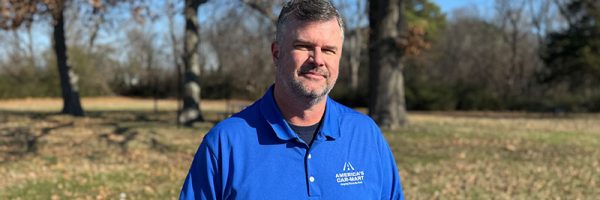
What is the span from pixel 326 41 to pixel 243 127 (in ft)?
1.46

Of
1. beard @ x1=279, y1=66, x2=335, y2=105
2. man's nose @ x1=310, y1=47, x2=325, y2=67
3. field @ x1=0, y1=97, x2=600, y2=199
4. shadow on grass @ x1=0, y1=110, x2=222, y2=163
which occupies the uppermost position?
man's nose @ x1=310, y1=47, x2=325, y2=67

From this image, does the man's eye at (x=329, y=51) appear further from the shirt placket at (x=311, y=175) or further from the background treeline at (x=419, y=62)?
the background treeline at (x=419, y=62)

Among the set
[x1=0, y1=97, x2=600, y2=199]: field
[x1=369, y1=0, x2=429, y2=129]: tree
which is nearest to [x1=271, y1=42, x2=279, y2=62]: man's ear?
[x1=0, y1=97, x2=600, y2=199]: field

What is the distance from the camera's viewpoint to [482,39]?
5088 centimetres

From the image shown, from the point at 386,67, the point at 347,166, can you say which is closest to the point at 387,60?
the point at 386,67

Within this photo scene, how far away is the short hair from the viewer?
6.47 ft

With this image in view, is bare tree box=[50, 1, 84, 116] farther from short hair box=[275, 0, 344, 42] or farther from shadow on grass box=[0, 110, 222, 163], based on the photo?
short hair box=[275, 0, 344, 42]

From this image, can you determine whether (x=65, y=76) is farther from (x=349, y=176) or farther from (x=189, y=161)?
(x=349, y=176)

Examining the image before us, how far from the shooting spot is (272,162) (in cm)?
203

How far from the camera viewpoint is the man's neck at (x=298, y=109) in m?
2.11

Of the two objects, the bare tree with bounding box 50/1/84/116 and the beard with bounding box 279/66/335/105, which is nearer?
the beard with bounding box 279/66/335/105

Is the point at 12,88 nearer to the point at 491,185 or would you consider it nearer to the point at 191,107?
the point at 191,107

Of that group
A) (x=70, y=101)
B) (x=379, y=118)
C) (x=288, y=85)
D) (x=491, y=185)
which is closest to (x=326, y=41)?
(x=288, y=85)

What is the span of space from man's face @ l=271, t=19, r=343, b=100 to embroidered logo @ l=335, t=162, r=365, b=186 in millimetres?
296
